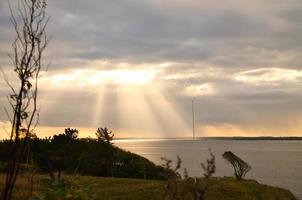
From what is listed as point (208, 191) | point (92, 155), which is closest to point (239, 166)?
point (208, 191)

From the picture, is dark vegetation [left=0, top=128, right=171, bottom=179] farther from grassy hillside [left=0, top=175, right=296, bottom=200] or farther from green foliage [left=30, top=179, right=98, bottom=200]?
green foliage [left=30, top=179, right=98, bottom=200]

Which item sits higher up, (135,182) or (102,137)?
(102,137)

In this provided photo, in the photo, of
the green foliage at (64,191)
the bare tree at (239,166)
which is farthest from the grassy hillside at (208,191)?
the green foliage at (64,191)

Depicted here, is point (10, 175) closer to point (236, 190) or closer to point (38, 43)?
point (38, 43)

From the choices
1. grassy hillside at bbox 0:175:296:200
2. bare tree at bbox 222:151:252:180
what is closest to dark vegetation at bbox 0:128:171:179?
bare tree at bbox 222:151:252:180

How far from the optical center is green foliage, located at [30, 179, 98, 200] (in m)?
7.50

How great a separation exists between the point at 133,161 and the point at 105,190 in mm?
24124

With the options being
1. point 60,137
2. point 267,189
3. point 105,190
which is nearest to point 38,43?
point 105,190

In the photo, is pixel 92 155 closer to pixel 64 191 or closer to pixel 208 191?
pixel 208 191

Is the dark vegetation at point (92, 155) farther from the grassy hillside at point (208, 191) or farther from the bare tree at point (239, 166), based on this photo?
the grassy hillside at point (208, 191)

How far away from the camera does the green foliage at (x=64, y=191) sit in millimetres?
7500

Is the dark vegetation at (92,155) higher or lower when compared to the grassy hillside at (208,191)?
higher

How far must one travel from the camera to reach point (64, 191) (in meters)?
7.57

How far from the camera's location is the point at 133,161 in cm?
5297
